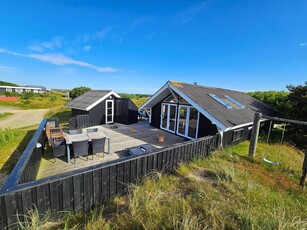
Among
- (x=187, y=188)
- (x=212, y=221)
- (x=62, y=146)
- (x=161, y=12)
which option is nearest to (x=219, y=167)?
(x=187, y=188)

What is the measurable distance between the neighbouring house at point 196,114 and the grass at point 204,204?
220 cm

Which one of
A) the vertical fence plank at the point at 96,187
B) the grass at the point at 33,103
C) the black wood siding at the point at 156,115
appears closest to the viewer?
the vertical fence plank at the point at 96,187

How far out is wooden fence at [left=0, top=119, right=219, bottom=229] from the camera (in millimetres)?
2490

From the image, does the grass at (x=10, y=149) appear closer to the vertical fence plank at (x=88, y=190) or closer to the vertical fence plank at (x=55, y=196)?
the vertical fence plank at (x=55, y=196)

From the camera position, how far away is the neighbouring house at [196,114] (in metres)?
7.06

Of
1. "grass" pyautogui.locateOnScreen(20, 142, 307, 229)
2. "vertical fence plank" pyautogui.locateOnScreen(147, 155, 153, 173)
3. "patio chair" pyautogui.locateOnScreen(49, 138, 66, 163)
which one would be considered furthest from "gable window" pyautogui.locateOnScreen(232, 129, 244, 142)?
"patio chair" pyautogui.locateOnScreen(49, 138, 66, 163)

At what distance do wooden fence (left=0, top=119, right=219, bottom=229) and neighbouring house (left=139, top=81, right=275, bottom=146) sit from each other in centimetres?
312

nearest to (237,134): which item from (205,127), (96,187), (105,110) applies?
(205,127)

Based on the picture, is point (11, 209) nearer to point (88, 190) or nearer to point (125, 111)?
point (88, 190)

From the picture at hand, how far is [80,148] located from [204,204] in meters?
4.66

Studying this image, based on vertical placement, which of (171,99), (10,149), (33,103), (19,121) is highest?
(171,99)

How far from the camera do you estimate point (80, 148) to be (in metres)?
5.62

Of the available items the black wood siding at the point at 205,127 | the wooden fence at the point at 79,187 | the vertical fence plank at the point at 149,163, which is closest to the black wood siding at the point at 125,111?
the black wood siding at the point at 205,127

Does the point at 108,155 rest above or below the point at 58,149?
below
